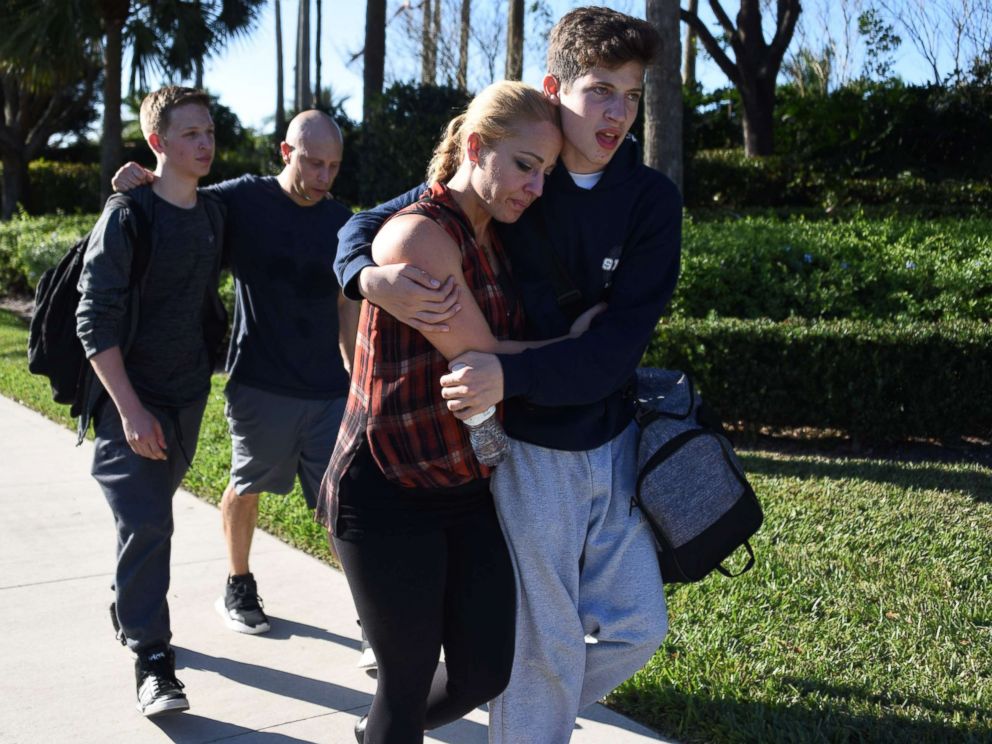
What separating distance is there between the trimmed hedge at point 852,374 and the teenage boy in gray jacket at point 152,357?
3884 mm

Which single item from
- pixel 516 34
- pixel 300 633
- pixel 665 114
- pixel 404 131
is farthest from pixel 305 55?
pixel 300 633

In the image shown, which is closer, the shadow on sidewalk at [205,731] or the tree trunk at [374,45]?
the shadow on sidewalk at [205,731]

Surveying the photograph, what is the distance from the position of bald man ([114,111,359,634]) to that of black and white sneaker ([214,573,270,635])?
0.37 meters

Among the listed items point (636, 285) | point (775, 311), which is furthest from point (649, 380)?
point (775, 311)

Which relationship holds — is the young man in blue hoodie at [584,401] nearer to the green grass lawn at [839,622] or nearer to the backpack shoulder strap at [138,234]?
the green grass lawn at [839,622]

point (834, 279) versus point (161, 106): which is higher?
point (161, 106)

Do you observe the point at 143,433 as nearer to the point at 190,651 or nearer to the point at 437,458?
the point at 190,651

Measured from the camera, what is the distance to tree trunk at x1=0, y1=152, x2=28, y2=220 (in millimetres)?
23312

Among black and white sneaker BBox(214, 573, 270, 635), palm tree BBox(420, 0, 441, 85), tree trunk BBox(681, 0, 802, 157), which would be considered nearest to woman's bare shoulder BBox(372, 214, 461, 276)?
black and white sneaker BBox(214, 573, 270, 635)

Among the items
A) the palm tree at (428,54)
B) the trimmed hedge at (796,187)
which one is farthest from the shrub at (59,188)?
the trimmed hedge at (796,187)

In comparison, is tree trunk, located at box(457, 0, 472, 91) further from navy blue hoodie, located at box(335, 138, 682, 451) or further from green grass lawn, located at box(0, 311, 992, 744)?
navy blue hoodie, located at box(335, 138, 682, 451)

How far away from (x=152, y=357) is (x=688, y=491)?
1.82 m

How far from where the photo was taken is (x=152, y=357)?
11.1 ft

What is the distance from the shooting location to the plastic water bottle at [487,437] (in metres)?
2.19
